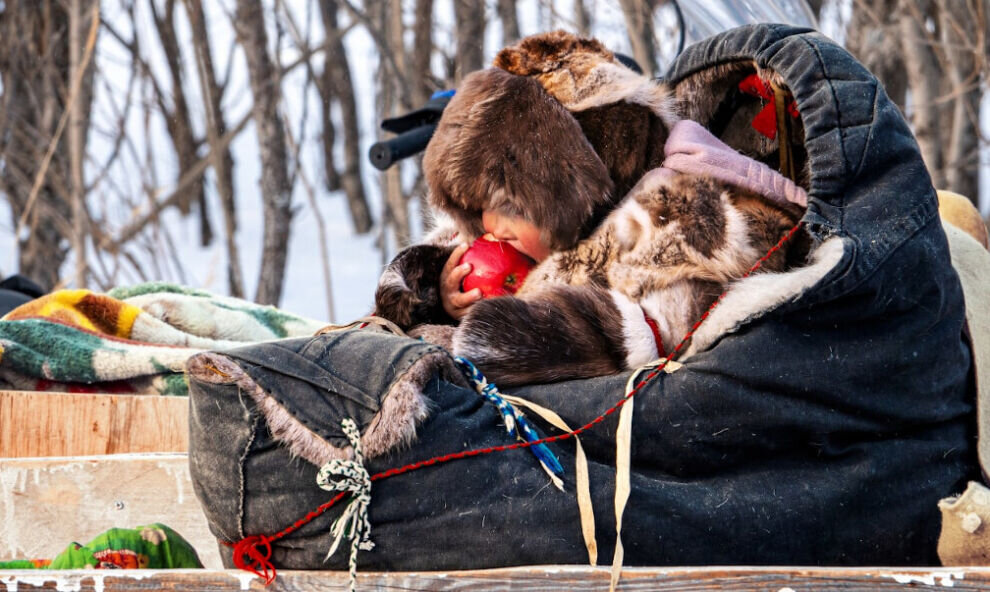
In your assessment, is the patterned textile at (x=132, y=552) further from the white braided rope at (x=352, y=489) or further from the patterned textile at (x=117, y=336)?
the patterned textile at (x=117, y=336)

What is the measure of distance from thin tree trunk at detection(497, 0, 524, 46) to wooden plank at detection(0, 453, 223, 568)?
4208 mm

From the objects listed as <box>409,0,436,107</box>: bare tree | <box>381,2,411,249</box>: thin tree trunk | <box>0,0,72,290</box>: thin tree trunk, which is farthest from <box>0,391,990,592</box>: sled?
<box>409,0,436,107</box>: bare tree

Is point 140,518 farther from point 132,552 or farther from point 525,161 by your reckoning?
point 525,161

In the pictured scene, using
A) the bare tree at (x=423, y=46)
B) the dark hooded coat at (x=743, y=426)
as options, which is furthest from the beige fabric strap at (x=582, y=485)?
the bare tree at (x=423, y=46)

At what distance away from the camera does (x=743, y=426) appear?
113cm

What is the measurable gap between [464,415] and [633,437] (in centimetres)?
21

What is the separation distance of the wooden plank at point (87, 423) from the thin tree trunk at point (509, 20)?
401 cm

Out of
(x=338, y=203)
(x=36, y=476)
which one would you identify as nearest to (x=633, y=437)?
(x=36, y=476)

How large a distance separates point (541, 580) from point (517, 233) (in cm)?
57

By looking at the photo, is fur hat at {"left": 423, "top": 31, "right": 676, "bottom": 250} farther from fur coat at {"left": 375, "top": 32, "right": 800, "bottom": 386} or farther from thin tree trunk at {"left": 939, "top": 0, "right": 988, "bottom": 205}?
thin tree trunk at {"left": 939, "top": 0, "right": 988, "bottom": 205}

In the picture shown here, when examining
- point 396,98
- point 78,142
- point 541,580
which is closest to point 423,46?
point 396,98

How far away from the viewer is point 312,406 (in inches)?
42.1

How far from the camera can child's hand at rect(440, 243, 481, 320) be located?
1.56 meters

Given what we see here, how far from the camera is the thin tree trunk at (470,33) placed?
4.37 m
